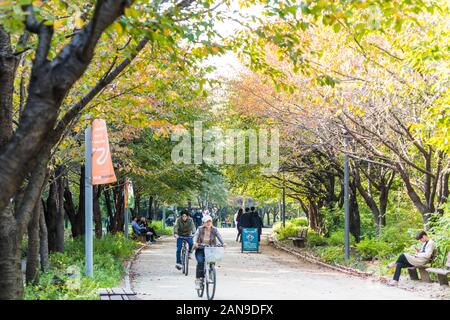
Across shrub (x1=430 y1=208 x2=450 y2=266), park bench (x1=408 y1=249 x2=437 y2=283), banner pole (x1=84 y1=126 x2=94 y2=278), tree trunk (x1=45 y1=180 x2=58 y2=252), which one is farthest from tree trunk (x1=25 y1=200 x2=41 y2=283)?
shrub (x1=430 y1=208 x2=450 y2=266)

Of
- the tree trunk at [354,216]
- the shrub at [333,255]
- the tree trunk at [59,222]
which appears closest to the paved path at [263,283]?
the shrub at [333,255]

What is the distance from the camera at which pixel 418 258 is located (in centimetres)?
1488

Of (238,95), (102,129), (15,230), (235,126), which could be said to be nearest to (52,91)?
(15,230)

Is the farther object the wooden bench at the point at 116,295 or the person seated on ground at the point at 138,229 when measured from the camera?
the person seated on ground at the point at 138,229

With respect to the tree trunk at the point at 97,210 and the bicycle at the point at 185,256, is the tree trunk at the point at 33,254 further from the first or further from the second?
the tree trunk at the point at 97,210

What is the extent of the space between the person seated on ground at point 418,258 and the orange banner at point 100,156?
6488 mm

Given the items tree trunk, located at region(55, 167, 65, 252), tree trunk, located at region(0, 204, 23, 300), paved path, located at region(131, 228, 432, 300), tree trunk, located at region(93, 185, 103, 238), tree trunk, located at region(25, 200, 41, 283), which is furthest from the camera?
tree trunk, located at region(93, 185, 103, 238)

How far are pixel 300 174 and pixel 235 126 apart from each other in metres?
4.89

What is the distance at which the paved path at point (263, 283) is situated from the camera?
42.9 ft

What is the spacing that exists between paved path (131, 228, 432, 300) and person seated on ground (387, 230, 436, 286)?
1.53 feet

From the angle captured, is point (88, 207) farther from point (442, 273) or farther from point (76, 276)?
point (442, 273)

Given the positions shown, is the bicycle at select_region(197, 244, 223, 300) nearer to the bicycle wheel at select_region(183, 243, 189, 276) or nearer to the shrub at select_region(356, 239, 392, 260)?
the bicycle wheel at select_region(183, 243, 189, 276)

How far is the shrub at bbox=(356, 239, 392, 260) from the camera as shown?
1945cm
